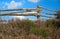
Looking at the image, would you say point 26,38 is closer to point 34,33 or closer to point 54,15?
point 34,33

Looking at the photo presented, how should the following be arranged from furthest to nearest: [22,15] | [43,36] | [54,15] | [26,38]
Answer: [54,15] < [22,15] < [43,36] < [26,38]

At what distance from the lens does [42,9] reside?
609 inches

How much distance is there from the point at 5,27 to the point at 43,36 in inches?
52.5

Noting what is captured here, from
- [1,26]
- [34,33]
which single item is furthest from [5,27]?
[34,33]

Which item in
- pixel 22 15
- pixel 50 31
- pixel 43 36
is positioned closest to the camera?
pixel 43 36

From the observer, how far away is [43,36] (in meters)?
8.16

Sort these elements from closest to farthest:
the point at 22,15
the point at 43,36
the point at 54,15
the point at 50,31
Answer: the point at 43,36, the point at 50,31, the point at 22,15, the point at 54,15

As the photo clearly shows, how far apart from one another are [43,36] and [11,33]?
1058 millimetres

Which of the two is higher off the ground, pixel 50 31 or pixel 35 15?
pixel 50 31

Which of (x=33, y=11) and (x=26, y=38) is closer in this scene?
(x=26, y=38)

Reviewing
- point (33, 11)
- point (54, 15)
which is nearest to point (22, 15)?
point (33, 11)

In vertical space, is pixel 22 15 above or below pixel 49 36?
below

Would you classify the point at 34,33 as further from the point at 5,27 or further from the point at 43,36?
the point at 5,27

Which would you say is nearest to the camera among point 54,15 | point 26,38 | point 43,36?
point 26,38
